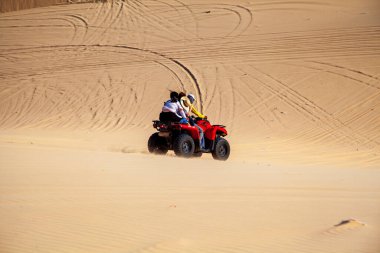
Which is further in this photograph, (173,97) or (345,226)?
(173,97)

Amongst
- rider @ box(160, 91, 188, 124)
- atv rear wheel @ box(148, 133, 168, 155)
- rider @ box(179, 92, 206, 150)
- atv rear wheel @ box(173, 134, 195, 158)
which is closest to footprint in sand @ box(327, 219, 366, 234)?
atv rear wheel @ box(173, 134, 195, 158)

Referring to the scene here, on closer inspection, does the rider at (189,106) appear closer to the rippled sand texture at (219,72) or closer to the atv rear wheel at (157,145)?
the atv rear wheel at (157,145)

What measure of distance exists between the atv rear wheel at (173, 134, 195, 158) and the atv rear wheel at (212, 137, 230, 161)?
2.32 ft

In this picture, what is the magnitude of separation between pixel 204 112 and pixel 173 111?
9511 mm

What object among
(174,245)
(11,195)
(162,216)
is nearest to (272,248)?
(174,245)

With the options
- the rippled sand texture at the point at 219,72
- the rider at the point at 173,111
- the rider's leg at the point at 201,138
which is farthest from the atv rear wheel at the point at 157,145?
the rippled sand texture at the point at 219,72

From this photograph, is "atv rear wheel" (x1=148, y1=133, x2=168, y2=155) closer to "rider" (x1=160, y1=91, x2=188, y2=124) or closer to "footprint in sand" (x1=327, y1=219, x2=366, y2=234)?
"rider" (x1=160, y1=91, x2=188, y2=124)

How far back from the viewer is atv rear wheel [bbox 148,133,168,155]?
12398mm

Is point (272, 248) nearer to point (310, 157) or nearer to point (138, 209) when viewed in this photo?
point (138, 209)

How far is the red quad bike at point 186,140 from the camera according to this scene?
1177 cm

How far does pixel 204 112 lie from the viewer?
21.3 metres

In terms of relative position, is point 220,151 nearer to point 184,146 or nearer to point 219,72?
point 184,146

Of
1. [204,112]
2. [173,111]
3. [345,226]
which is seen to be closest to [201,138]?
[173,111]

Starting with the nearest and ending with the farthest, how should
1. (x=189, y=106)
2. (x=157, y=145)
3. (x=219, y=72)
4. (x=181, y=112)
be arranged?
(x=181, y=112) → (x=189, y=106) → (x=157, y=145) → (x=219, y=72)
